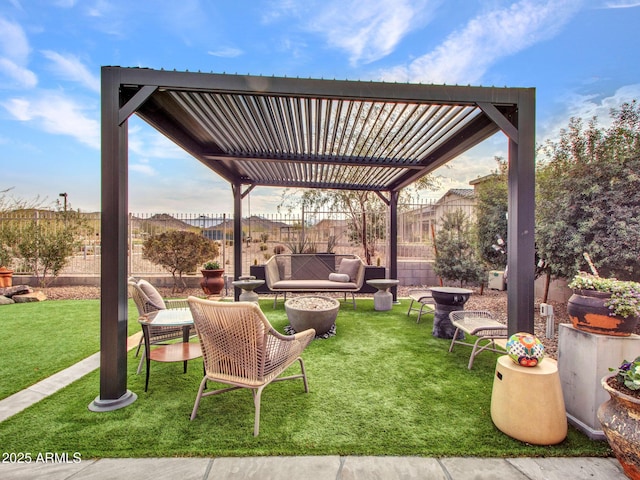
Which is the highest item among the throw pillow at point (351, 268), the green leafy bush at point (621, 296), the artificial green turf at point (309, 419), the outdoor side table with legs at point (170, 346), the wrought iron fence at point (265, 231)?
the wrought iron fence at point (265, 231)

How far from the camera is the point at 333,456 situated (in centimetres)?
192

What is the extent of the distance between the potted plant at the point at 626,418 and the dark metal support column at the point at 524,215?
1.08 m

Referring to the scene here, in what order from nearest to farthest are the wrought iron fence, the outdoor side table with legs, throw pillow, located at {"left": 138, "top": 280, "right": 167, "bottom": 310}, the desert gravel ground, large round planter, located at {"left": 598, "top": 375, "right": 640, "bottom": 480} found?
large round planter, located at {"left": 598, "top": 375, "right": 640, "bottom": 480} < the outdoor side table with legs < throw pillow, located at {"left": 138, "top": 280, "right": 167, "bottom": 310} < the desert gravel ground < the wrought iron fence

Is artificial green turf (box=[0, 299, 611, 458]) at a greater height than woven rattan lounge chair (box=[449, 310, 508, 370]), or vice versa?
woven rattan lounge chair (box=[449, 310, 508, 370])

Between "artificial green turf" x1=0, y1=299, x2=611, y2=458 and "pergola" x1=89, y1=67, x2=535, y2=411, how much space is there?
35 centimetres

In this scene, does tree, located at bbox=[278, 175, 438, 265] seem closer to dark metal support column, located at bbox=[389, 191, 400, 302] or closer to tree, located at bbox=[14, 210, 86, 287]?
dark metal support column, located at bbox=[389, 191, 400, 302]

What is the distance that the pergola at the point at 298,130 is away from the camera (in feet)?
8.32

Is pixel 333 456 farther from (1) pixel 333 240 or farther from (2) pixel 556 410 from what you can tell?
(1) pixel 333 240

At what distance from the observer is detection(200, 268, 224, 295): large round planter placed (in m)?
7.70

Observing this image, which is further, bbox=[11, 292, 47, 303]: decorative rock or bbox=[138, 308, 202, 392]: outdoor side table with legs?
bbox=[11, 292, 47, 303]: decorative rock

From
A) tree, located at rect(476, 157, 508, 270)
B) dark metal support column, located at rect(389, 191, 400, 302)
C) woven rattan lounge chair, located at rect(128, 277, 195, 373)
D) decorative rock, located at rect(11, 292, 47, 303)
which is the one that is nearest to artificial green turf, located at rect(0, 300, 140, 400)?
decorative rock, located at rect(11, 292, 47, 303)

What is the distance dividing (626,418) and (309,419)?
1900 mm

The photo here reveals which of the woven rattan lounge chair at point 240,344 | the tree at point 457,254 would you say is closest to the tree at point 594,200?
the tree at point 457,254

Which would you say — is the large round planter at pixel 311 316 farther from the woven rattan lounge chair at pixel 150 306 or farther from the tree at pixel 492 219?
the tree at pixel 492 219
